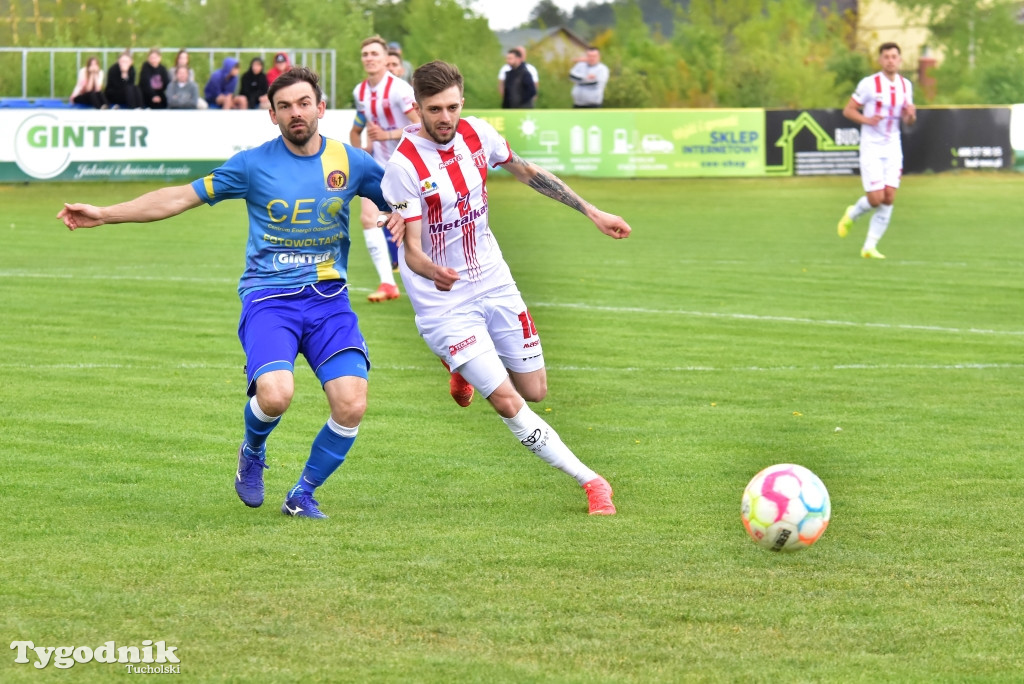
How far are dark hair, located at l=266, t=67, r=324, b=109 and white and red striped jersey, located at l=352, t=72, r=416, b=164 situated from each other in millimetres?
7977

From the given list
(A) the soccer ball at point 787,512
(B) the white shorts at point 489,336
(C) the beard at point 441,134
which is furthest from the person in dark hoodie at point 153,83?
(A) the soccer ball at point 787,512

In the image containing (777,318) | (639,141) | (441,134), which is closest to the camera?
(441,134)

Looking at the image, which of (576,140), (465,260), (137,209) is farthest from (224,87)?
(137,209)

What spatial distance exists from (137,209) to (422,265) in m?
1.22

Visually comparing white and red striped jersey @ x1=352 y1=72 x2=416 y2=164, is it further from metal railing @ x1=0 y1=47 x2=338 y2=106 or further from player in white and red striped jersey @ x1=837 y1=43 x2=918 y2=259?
metal railing @ x1=0 y1=47 x2=338 y2=106

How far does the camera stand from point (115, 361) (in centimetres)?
1080

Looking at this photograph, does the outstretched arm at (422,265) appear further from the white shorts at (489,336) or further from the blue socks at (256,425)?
Result: the blue socks at (256,425)

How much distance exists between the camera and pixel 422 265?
21.0 feet

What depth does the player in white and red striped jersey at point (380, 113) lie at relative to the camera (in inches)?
567

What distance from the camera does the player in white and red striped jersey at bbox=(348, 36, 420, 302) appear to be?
1441 cm

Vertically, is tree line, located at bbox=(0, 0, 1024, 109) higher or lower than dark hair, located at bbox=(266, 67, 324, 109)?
higher

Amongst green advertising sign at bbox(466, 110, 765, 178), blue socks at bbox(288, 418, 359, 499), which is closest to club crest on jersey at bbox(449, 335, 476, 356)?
blue socks at bbox(288, 418, 359, 499)

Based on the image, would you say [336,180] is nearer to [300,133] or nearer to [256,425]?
[300,133]

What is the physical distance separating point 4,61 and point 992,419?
2983 cm
